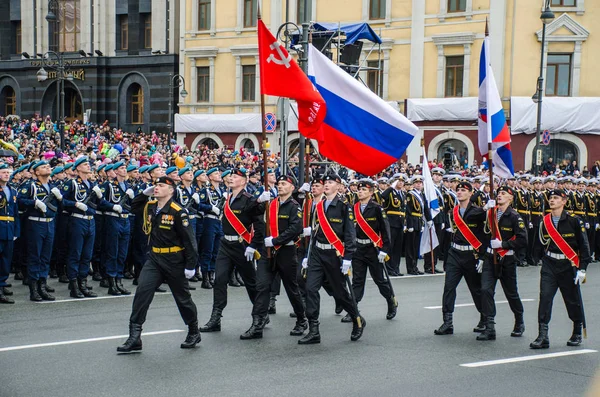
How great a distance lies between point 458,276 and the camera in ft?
36.3

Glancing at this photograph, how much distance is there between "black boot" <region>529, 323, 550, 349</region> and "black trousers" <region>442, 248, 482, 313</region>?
101 centimetres

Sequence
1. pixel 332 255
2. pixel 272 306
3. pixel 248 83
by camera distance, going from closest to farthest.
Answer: pixel 332 255, pixel 272 306, pixel 248 83

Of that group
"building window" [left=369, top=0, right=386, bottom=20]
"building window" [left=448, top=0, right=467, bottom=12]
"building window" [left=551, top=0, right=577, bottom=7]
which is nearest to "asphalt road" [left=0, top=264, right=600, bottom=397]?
"building window" [left=551, top=0, right=577, bottom=7]

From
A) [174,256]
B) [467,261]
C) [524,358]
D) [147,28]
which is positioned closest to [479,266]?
[467,261]

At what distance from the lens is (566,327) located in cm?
1154

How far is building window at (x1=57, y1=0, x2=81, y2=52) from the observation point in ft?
156

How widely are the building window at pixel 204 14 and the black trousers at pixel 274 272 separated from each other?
34607 millimetres

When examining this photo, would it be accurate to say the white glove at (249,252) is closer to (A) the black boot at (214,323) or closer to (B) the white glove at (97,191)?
(A) the black boot at (214,323)

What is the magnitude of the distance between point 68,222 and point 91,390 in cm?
629

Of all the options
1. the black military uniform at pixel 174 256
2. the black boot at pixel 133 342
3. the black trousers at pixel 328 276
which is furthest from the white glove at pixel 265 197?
the black boot at pixel 133 342

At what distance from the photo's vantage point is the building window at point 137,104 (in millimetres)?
46906

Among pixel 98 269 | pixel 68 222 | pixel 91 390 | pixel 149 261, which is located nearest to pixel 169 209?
pixel 149 261

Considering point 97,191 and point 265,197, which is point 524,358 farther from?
point 97,191

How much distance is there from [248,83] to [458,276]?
3273cm
